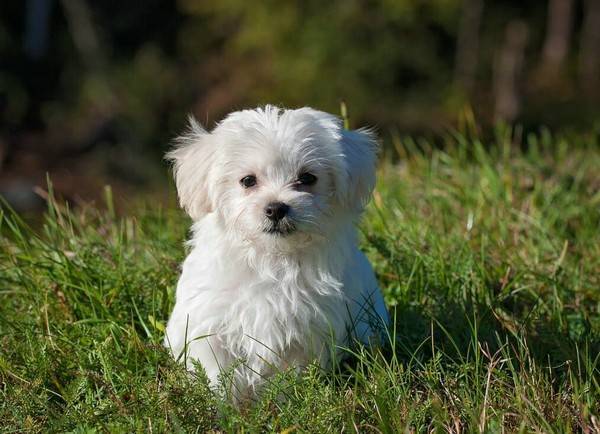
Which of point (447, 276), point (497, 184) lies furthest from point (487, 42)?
point (447, 276)

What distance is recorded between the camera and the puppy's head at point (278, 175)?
343 centimetres

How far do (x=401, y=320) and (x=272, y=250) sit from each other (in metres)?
0.95

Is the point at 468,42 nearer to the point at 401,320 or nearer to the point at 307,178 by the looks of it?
the point at 401,320

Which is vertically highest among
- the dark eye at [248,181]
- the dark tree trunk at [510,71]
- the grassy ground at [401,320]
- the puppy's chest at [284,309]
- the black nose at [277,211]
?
the dark eye at [248,181]

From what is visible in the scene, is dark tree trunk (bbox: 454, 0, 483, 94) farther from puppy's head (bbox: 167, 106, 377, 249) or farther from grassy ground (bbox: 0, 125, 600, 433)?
puppy's head (bbox: 167, 106, 377, 249)

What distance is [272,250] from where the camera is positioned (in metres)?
3.51

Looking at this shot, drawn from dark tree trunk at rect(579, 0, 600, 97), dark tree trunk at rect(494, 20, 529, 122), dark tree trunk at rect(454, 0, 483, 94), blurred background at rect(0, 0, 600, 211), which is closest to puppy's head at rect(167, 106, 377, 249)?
blurred background at rect(0, 0, 600, 211)

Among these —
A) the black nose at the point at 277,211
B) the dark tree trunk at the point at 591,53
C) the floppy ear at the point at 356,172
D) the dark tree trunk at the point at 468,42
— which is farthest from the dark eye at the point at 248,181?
the dark tree trunk at the point at 591,53

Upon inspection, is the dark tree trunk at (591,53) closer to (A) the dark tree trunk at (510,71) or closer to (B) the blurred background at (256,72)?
(B) the blurred background at (256,72)

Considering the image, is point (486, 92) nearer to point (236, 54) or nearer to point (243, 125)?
point (236, 54)

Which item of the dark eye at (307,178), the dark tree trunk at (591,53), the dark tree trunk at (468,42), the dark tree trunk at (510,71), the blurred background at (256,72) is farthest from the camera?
the dark tree trunk at (591,53)

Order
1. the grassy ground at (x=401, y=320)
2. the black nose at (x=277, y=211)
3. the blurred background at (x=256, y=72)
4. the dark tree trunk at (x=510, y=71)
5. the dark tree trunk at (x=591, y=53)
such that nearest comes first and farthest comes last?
the grassy ground at (x=401, y=320) → the black nose at (x=277, y=211) → the blurred background at (x=256, y=72) → the dark tree trunk at (x=510, y=71) → the dark tree trunk at (x=591, y=53)

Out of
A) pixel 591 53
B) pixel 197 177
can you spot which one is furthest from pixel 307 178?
pixel 591 53

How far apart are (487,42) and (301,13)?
431 cm
